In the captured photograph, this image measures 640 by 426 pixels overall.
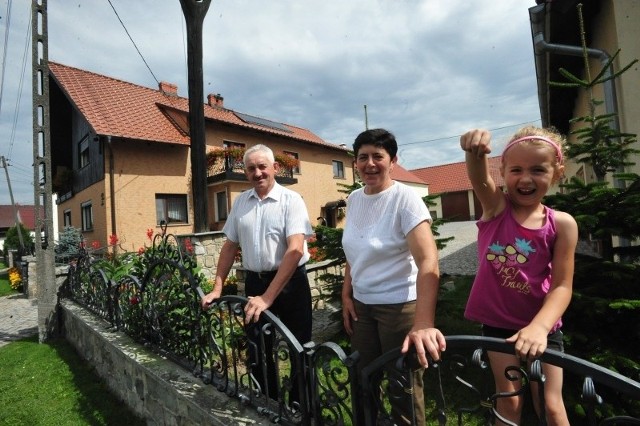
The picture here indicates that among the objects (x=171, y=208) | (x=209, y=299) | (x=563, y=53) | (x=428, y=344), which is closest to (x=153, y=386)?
(x=209, y=299)

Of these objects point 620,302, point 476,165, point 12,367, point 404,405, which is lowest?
point 12,367

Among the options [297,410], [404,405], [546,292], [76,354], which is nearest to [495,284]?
[546,292]

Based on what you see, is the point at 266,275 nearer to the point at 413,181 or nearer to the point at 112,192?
the point at 112,192

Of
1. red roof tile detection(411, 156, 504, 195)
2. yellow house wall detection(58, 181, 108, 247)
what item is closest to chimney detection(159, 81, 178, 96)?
yellow house wall detection(58, 181, 108, 247)

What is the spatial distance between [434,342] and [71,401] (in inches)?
151

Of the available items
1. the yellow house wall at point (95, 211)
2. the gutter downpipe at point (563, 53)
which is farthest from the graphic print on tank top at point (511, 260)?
the yellow house wall at point (95, 211)

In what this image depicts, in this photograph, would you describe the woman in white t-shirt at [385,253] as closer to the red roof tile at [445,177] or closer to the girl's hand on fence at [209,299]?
the girl's hand on fence at [209,299]

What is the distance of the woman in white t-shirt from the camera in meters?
1.65

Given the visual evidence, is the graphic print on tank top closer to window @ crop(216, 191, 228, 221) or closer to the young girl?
the young girl

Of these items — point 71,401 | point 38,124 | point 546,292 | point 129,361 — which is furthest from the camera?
point 38,124

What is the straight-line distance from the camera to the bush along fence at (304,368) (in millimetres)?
1149

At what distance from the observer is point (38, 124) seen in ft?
19.2

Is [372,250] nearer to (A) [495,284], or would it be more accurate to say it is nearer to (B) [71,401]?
(A) [495,284]

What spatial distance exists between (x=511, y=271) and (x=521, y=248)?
0.09 metres
